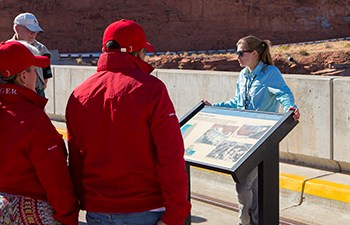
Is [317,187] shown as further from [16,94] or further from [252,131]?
[16,94]

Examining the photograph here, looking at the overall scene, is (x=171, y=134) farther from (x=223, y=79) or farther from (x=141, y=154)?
(x=223, y=79)

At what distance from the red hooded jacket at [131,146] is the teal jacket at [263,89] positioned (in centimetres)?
241

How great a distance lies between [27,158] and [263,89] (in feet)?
8.90

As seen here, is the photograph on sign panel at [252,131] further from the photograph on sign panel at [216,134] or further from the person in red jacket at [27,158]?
the person in red jacket at [27,158]

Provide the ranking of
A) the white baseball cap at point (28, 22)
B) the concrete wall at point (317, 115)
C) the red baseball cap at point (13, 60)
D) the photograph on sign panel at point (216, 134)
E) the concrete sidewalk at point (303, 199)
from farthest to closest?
1. the concrete wall at point (317, 115)
2. the concrete sidewalk at point (303, 199)
3. the white baseball cap at point (28, 22)
4. the photograph on sign panel at point (216, 134)
5. the red baseball cap at point (13, 60)

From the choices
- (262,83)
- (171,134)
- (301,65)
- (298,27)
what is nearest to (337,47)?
(301,65)

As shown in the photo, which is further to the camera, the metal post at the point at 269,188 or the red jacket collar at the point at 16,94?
the metal post at the point at 269,188

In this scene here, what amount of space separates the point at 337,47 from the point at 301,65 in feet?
14.9

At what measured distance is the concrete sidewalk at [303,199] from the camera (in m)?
7.16

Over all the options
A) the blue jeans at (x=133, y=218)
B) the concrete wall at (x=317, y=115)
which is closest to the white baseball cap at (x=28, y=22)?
the concrete wall at (x=317, y=115)

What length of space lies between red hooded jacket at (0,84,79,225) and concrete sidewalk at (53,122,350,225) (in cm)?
360

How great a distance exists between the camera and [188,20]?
55219mm

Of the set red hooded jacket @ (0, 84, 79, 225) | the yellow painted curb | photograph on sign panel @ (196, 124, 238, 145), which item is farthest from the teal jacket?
red hooded jacket @ (0, 84, 79, 225)

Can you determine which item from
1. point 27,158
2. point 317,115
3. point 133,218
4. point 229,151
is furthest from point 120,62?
point 317,115
